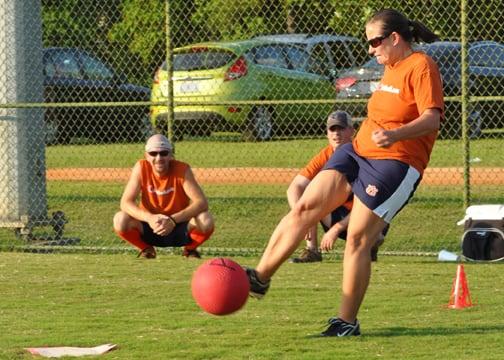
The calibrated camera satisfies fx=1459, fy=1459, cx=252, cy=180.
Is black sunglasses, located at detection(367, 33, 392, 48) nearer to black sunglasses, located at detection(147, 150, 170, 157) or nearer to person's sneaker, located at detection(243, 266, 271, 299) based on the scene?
person's sneaker, located at detection(243, 266, 271, 299)

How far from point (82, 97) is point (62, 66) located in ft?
2.27

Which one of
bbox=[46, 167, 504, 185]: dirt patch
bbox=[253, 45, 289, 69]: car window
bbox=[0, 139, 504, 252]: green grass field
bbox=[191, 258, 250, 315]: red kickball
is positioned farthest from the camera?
bbox=[253, 45, 289, 69]: car window

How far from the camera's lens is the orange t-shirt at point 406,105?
845 centimetres

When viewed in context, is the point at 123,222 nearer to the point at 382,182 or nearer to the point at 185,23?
the point at 382,182

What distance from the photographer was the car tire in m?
19.3

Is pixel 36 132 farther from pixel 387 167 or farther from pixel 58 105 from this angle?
pixel 387 167

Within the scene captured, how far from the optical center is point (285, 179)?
19.6 meters

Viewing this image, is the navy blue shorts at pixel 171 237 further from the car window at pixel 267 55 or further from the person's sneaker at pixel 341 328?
the car window at pixel 267 55

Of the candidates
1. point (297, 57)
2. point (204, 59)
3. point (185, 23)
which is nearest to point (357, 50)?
point (297, 57)

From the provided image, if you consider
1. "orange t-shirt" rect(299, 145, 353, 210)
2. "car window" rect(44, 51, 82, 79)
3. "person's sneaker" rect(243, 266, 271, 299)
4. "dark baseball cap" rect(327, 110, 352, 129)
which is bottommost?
"car window" rect(44, 51, 82, 79)

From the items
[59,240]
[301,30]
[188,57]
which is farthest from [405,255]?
[301,30]

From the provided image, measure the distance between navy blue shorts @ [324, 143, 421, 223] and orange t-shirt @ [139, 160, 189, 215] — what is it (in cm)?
466

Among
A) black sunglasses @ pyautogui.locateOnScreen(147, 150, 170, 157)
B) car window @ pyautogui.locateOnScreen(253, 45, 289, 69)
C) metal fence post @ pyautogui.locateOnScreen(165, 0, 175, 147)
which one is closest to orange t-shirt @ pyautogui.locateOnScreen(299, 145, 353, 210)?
black sunglasses @ pyautogui.locateOnScreen(147, 150, 170, 157)

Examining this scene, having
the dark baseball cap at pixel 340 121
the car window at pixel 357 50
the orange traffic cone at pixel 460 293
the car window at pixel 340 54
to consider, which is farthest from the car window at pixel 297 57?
the orange traffic cone at pixel 460 293
